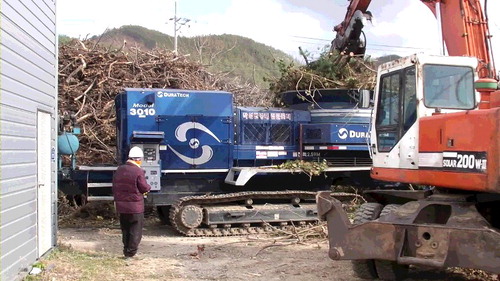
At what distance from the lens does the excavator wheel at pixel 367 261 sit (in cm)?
737

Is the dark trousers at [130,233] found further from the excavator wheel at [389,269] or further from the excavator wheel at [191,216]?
the excavator wheel at [389,269]

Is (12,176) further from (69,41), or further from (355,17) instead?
(69,41)

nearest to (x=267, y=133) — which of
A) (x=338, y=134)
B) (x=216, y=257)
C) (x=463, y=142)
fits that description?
(x=338, y=134)

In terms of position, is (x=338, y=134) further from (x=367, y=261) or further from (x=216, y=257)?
(x=367, y=261)

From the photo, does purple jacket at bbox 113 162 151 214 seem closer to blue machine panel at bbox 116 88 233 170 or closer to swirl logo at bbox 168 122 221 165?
blue machine panel at bbox 116 88 233 170

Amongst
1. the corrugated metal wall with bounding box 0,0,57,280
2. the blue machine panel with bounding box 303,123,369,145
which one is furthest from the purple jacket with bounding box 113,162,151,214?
the blue machine panel with bounding box 303,123,369,145

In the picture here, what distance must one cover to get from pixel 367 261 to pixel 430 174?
1.48 m

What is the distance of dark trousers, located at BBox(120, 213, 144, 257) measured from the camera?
29.1 feet

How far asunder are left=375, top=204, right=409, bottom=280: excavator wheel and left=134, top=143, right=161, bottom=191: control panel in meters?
4.84

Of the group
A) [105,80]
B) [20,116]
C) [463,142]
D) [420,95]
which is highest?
[105,80]

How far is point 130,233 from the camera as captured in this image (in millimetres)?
8883

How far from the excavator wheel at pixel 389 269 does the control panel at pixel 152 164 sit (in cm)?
484

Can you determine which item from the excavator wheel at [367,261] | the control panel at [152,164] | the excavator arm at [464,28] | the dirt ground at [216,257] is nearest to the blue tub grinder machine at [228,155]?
the control panel at [152,164]

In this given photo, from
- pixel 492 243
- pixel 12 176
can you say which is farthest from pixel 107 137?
pixel 492 243
